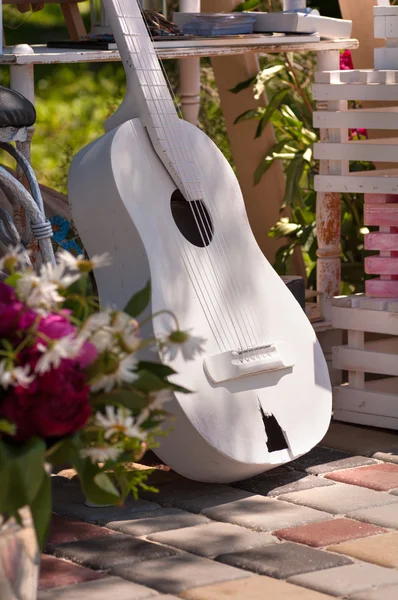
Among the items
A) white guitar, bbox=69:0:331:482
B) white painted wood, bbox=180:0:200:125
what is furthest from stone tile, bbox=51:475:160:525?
white painted wood, bbox=180:0:200:125

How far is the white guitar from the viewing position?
10.5 feet

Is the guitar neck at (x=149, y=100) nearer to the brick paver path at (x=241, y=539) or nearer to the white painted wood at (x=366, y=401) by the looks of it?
the brick paver path at (x=241, y=539)

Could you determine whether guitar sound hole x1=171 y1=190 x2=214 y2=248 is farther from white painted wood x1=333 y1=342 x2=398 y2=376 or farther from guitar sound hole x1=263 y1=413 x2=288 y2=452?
white painted wood x1=333 y1=342 x2=398 y2=376

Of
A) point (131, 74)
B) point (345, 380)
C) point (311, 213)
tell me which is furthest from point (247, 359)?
point (311, 213)

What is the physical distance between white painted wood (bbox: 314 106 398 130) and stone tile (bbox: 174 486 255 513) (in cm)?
138

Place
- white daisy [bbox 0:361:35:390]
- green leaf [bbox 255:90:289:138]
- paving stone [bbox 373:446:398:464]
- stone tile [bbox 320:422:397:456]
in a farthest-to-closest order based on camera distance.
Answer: green leaf [bbox 255:90:289:138]
stone tile [bbox 320:422:397:456]
paving stone [bbox 373:446:398:464]
white daisy [bbox 0:361:35:390]

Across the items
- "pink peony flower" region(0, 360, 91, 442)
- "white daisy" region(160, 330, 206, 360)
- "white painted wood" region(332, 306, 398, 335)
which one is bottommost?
"white painted wood" region(332, 306, 398, 335)

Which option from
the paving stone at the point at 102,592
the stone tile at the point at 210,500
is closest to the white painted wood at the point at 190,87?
the stone tile at the point at 210,500

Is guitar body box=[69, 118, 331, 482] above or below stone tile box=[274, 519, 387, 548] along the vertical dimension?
above

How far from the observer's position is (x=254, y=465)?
3250 millimetres

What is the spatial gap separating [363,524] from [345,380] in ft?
5.05

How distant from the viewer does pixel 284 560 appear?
2.77m

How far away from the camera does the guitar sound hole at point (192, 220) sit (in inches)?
134

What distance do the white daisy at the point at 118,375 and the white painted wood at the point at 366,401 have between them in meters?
2.29
